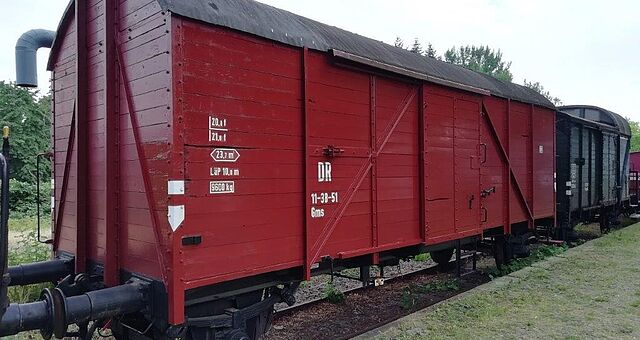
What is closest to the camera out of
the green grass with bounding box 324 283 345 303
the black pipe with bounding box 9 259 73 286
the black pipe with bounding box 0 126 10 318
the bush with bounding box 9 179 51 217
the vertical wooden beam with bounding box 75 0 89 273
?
the black pipe with bounding box 0 126 10 318

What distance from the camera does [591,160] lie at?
12414 mm

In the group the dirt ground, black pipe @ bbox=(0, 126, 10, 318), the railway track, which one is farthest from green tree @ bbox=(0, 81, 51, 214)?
black pipe @ bbox=(0, 126, 10, 318)

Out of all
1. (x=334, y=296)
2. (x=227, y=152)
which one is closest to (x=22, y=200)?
(x=334, y=296)

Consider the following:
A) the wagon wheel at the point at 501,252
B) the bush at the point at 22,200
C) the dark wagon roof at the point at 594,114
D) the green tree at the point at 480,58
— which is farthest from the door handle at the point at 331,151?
the green tree at the point at 480,58

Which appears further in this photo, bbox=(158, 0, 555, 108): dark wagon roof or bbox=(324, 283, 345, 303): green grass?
bbox=(324, 283, 345, 303): green grass

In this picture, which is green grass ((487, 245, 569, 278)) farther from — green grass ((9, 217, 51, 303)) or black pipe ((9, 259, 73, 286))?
green grass ((9, 217, 51, 303))

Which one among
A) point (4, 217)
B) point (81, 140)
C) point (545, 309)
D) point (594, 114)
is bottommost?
point (545, 309)

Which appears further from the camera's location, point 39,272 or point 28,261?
point 28,261

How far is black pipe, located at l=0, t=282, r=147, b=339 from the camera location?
3.11 meters

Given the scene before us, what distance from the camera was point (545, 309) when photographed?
591 cm

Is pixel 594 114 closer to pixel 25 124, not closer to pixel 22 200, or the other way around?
pixel 22 200

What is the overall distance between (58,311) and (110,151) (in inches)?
53.8

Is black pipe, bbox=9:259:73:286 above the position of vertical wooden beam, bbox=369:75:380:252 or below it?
below

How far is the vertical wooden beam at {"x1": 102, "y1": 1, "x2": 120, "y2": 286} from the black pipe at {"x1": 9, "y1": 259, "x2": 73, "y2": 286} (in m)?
0.83
